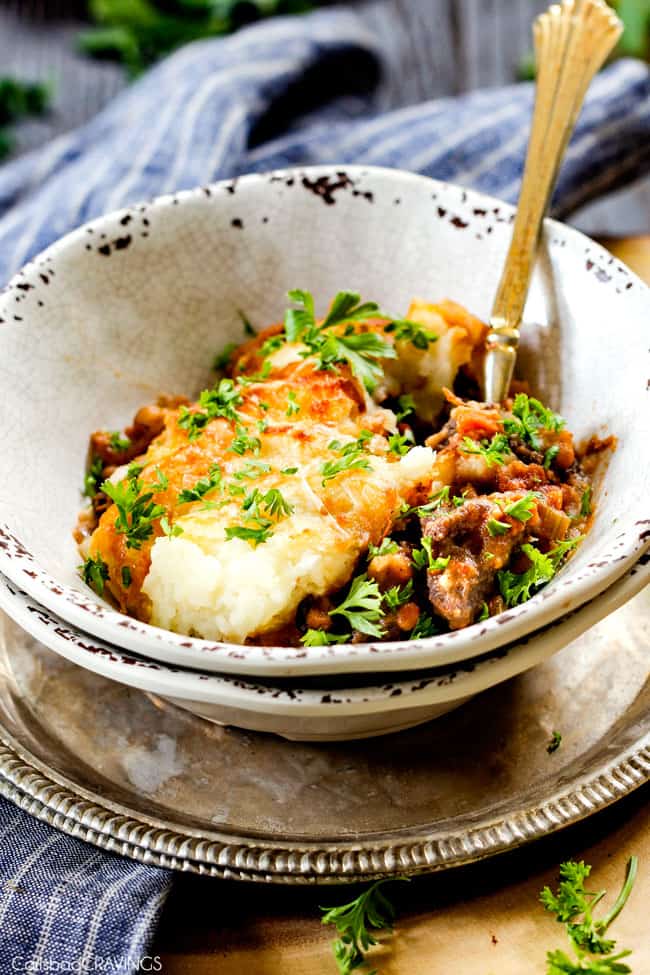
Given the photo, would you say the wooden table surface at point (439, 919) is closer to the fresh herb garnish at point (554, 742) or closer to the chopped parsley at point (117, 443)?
the fresh herb garnish at point (554, 742)

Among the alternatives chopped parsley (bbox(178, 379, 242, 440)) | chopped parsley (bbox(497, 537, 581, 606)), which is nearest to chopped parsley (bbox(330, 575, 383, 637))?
chopped parsley (bbox(497, 537, 581, 606))

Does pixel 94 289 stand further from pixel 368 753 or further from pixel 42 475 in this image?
pixel 368 753

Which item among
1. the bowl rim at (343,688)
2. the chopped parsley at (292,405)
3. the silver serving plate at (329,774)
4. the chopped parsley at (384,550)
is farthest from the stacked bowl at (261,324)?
the chopped parsley at (292,405)

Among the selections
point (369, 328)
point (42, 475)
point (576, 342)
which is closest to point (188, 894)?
point (42, 475)

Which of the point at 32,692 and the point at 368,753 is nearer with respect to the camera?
the point at 368,753

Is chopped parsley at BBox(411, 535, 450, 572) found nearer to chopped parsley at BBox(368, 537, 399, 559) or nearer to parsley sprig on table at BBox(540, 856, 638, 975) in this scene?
chopped parsley at BBox(368, 537, 399, 559)

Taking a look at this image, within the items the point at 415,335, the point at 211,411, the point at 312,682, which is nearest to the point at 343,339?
the point at 415,335
